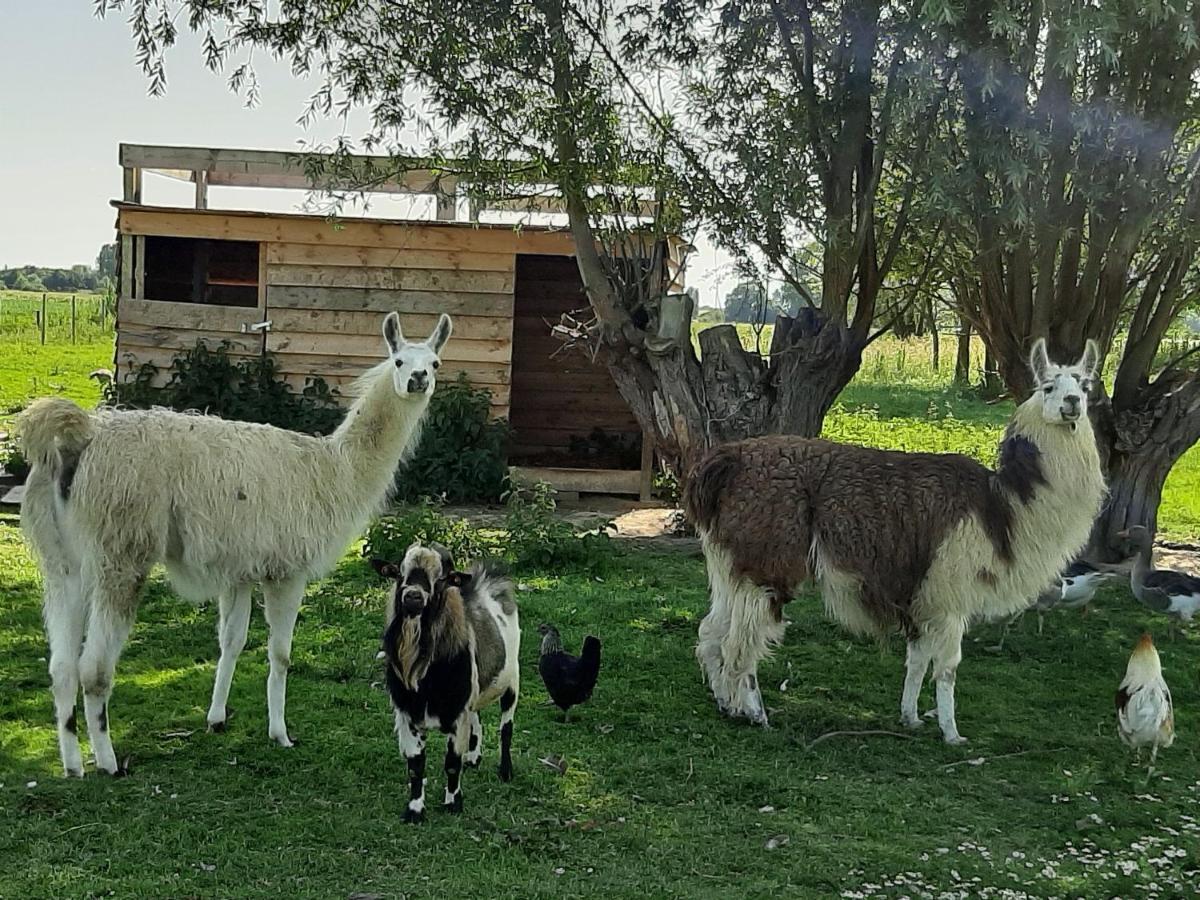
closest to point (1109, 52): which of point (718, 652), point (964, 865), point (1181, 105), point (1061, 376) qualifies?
point (1061, 376)

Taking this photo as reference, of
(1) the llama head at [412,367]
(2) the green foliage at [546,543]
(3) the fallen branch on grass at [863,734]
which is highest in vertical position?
(1) the llama head at [412,367]

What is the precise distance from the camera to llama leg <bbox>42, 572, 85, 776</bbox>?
5234 millimetres

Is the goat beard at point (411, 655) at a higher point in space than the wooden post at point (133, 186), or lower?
lower

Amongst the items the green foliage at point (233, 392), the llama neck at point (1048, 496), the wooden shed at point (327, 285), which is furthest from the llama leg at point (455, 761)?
the green foliage at point (233, 392)

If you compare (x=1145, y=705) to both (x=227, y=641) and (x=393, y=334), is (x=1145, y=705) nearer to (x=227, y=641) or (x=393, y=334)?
(x=393, y=334)

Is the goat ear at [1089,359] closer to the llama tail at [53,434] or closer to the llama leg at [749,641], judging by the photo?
the llama leg at [749,641]

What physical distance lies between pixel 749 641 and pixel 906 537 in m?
1.05

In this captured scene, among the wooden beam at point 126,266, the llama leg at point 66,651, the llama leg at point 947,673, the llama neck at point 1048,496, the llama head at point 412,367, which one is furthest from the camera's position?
the wooden beam at point 126,266

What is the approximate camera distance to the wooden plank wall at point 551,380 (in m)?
16.2

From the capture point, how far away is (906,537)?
6500mm

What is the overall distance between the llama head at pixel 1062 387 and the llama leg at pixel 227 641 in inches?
176

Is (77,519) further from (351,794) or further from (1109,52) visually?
(1109,52)

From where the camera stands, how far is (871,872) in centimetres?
469

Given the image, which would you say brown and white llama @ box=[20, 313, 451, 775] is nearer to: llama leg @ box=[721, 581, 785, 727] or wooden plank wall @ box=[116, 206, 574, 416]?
llama leg @ box=[721, 581, 785, 727]
